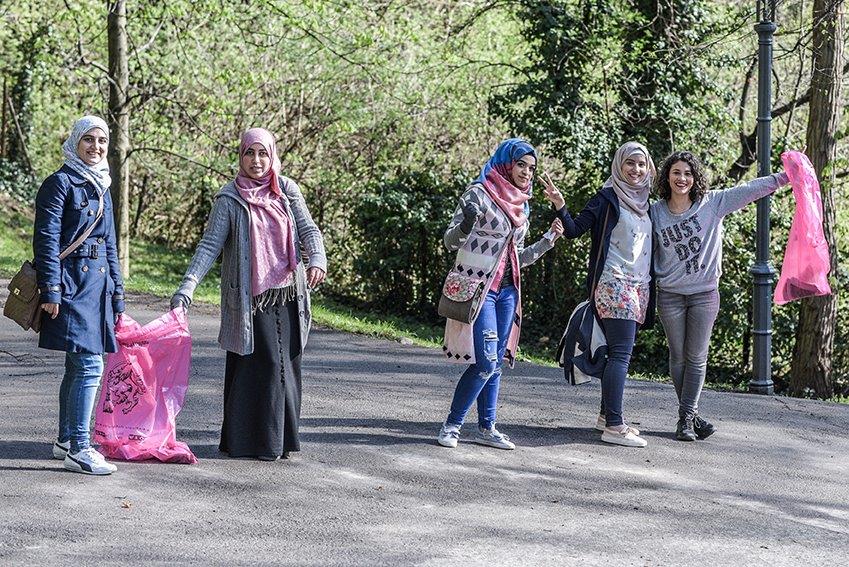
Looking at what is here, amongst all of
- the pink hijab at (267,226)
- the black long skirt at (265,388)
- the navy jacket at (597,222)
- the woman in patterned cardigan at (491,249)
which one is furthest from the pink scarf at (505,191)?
the black long skirt at (265,388)

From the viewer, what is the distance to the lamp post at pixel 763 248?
33.6 ft

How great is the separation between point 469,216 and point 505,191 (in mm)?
283

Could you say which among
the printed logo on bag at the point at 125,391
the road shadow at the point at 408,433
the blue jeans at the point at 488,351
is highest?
the blue jeans at the point at 488,351

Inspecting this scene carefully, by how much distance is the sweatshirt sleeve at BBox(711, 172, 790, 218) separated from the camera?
7.59m

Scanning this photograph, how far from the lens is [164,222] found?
22.0m

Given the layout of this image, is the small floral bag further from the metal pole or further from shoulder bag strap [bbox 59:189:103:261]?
the metal pole

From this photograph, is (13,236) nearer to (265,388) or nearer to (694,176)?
(265,388)

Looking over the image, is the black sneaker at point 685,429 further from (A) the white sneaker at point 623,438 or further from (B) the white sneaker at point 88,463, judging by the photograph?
(B) the white sneaker at point 88,463

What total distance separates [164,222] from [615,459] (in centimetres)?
1604

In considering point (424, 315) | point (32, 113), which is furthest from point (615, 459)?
point (32, 113)

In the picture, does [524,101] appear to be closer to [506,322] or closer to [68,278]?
[506,322]

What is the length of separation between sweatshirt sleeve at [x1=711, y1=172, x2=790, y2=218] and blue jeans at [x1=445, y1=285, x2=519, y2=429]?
1.47 meters

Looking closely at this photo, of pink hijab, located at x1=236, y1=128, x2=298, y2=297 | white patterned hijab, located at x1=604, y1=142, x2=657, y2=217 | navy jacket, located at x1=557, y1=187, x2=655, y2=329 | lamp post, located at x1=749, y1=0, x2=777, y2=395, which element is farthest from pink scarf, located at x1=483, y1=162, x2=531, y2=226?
lamp post, located at x1=749, y1=0, x2=777, y2=395

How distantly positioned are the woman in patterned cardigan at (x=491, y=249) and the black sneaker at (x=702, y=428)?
1590mm
